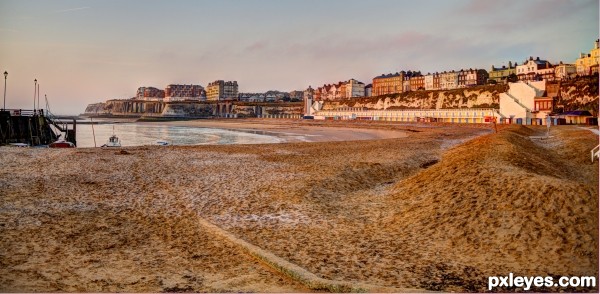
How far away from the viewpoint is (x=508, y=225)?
8.65 meters

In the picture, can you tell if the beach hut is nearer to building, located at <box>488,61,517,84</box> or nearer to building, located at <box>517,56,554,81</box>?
building, located at <box>517,56,554,81</box>

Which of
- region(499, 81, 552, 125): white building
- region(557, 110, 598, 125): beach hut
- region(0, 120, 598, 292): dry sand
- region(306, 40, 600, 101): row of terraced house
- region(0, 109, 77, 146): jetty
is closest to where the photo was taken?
region(0, 120, 598, 292): dry sand

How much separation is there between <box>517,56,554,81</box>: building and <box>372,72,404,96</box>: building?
176 feet

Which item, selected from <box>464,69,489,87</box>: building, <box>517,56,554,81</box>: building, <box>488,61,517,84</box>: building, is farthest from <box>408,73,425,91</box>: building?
<box>517,56,554,81</box>: building

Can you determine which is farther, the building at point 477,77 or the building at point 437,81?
the building at point 437,81

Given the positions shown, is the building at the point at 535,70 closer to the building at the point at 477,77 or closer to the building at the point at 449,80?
the building at the point at 477,77

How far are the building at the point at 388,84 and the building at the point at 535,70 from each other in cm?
5351

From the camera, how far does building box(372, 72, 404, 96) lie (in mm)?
178500

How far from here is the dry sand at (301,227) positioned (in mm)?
6781

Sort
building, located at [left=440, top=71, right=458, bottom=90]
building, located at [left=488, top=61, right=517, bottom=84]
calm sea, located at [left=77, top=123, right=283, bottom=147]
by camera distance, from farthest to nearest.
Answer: building, located at [left=440, top=71, right=458, bottom=90], building, located at [left=488, top=61, right=517, bottom=84], calm sea, located at [left=77, top=123, right=283, bottom=147]

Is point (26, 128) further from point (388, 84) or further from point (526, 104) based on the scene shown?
point (388, 84)

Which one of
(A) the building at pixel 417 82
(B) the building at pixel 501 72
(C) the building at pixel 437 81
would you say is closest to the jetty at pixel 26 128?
(B) the building at pixel 501 72

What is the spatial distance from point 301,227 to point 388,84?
18080 cm

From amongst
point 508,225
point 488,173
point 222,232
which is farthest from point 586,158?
point 222,232
